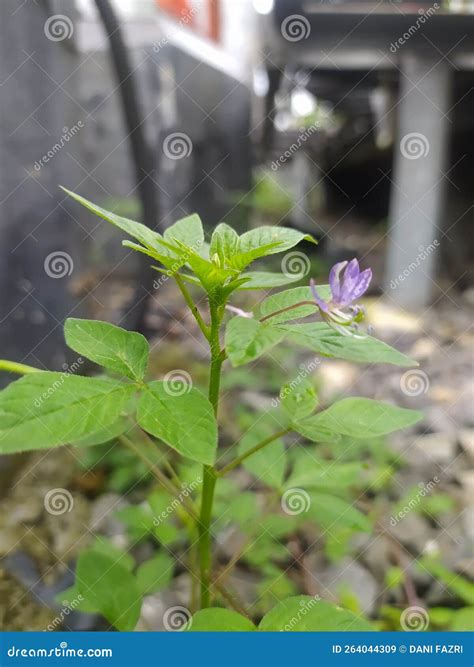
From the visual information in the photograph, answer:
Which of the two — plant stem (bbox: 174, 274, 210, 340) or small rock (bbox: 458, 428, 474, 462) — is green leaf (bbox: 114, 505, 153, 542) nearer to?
plant stem (bbox: 174, 274, 210, 340)

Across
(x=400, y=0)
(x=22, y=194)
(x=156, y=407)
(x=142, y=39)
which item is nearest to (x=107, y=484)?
(x=22, y=194)

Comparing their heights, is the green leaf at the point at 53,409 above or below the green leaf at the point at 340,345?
below

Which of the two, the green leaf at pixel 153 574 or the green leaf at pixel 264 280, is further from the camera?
the green leaf at pixel 153 574

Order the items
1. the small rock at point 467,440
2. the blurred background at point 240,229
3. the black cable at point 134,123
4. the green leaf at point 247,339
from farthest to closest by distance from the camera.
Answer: the small rock at point 467,440
the black cable at point 134,123
the blurred background at point 240,229
the green leaf at point 247,339

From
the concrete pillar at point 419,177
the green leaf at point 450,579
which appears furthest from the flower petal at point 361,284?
the concrete pillar at point 419,177

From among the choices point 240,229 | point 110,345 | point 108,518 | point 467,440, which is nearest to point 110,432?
point 110,345

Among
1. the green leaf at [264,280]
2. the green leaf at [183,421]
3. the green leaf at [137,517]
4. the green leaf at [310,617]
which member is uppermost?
the green leaf at [264,280]

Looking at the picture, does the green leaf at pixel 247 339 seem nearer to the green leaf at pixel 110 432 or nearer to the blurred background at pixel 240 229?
the green leaf at pixel 110 432

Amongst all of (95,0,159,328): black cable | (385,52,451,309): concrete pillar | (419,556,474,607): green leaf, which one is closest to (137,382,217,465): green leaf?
(419,556,474,607): green leaf
